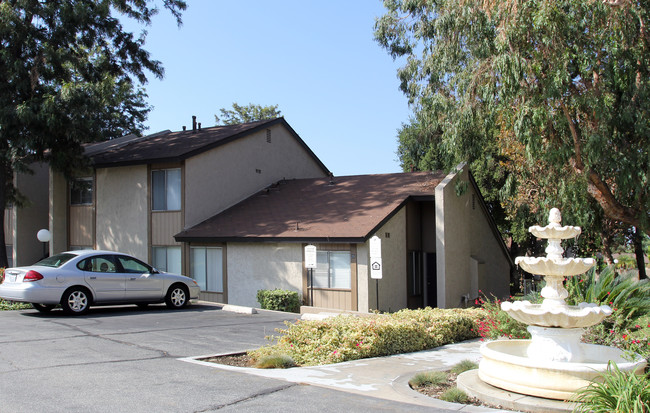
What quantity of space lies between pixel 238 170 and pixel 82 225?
7239 millimetres

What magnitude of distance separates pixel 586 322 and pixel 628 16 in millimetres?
10537

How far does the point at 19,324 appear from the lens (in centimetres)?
1276

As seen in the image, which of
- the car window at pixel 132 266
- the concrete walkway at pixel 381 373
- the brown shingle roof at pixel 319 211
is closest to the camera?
the concrete walkway at pixel 381 373

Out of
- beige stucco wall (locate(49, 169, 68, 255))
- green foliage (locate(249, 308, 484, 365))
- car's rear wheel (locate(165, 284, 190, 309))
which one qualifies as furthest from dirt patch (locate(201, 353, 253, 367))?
beige stucco wall (locate(49, 169, 68, 255))

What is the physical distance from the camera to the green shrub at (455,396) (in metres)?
6.79

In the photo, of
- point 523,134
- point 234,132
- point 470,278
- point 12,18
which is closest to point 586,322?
point 523,134

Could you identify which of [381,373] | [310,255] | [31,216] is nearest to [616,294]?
[381,373]

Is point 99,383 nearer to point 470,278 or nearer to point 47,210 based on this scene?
point 470,278

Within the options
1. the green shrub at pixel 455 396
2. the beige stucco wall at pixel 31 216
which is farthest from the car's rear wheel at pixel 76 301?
the beige stucco wall at pixel 31 216

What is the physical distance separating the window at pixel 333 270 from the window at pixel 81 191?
11.6m

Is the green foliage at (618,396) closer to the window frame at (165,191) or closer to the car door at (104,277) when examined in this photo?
the car door at (104,277)

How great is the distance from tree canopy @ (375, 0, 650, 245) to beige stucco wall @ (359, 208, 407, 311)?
3096 mm

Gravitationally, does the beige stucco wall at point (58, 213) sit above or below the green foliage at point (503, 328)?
above

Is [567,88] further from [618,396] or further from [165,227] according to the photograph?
[165,227]
